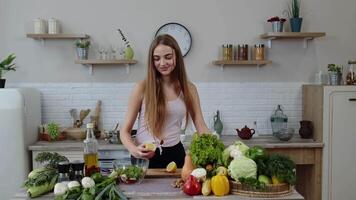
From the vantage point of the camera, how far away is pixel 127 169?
81.7 inches

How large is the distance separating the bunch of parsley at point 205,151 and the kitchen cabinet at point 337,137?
2.47m

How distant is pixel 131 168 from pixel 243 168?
0.59m

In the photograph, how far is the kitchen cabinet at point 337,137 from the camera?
408cm

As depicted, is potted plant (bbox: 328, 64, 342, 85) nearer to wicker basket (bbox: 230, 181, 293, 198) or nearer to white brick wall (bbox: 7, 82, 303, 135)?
white brick wall (bbox: 7, 82, 303, 135)

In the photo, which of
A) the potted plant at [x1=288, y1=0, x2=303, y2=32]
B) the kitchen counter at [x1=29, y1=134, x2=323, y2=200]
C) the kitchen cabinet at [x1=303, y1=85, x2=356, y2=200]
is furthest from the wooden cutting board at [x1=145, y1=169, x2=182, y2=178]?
the potted plant at [x1=288, y1=0, x2=303, y2=32]

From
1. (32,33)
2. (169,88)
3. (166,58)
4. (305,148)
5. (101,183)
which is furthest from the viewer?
(32,33)

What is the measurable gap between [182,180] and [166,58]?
0.70m

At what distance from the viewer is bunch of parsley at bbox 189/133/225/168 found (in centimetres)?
195

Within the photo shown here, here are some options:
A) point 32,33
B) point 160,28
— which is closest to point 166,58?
point 160,28

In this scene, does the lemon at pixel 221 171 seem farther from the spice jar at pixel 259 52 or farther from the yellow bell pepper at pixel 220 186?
the spice jar at pixel 259 52

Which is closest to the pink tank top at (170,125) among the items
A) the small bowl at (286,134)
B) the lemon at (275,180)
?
the lemon at (275,180)

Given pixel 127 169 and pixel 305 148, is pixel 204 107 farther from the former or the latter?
pixel 127 169

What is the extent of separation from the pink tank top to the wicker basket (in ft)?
2.71

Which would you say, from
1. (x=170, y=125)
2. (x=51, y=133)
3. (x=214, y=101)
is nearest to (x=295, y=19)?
(x=214, y=101)
